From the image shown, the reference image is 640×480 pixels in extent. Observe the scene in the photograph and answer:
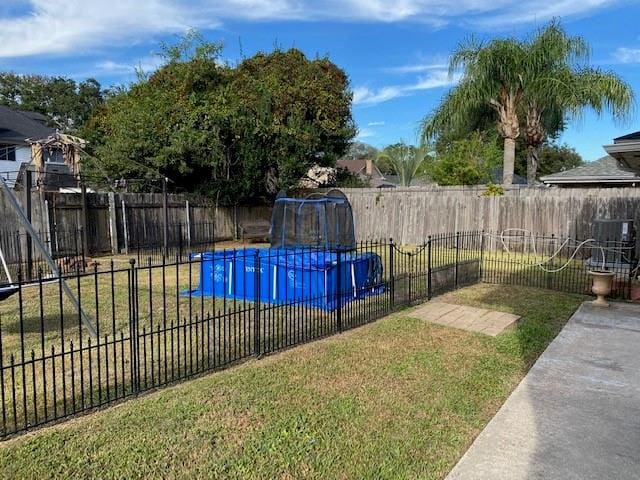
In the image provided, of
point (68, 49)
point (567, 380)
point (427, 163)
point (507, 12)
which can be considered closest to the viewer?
point (567, 380)

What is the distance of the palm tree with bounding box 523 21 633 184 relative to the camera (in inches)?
576

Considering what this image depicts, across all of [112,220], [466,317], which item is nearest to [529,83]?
[466,317]

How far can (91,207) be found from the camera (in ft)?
43.6

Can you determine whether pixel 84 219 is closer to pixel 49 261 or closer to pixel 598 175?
pixel 49 261

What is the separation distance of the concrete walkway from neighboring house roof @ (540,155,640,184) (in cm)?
1333

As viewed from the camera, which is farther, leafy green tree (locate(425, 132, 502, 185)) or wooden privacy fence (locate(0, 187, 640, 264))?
leafy green tree (locate(425, 132, 502, 185))

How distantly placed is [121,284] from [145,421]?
6251 millimetres

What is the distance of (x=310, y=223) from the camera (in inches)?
396

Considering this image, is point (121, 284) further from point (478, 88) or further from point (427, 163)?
point (427, 163)

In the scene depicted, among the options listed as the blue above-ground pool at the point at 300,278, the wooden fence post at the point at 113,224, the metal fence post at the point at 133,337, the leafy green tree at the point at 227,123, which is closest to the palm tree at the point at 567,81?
the leafy green tree at the point at 227,123

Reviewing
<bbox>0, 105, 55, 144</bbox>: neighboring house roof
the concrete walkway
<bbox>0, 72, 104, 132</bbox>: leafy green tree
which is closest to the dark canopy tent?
the concrete walkway

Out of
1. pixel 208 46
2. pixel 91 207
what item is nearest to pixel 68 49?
pixel 208 46

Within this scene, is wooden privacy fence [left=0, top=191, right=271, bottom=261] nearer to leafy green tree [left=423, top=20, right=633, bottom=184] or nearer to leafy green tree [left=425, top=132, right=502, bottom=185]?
leafy green tree [left=423, top=20, right=633, bottom=184]

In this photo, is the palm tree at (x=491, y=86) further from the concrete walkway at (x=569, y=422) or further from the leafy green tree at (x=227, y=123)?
the concrete walkway at (x=569, y=422)
